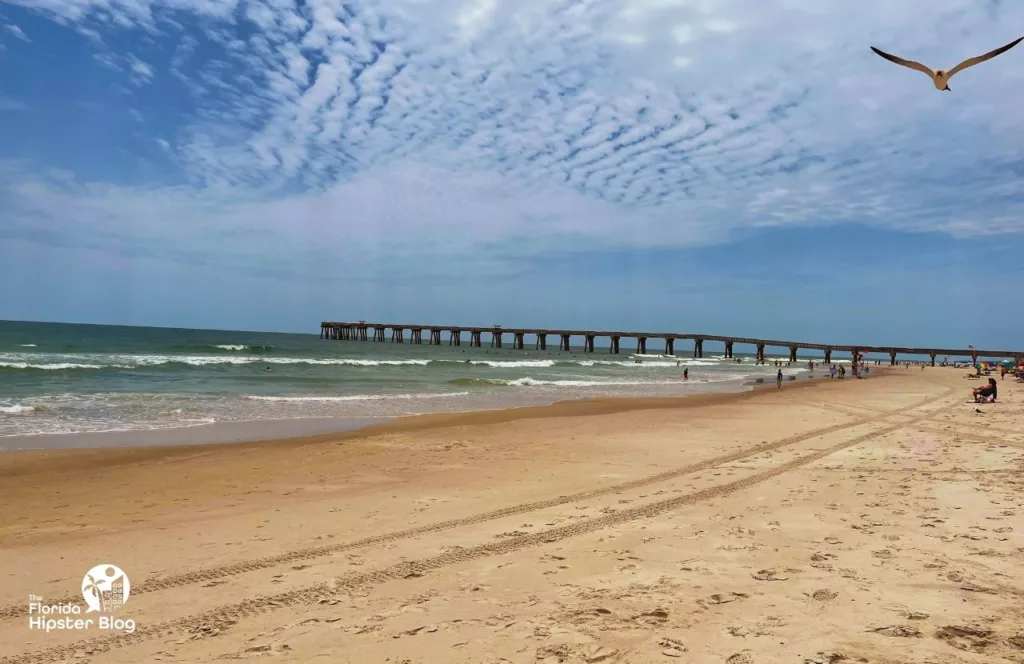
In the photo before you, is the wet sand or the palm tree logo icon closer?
the palm tree logo icon

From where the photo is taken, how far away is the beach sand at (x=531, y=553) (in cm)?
345

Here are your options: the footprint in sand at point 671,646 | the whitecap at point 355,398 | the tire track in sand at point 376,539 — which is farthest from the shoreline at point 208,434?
the footprint in sand at point 671,646

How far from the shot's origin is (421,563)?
15.7 ft

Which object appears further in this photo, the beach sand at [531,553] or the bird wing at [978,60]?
the bird wing at [978,60]

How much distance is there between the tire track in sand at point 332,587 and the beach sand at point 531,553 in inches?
0.9

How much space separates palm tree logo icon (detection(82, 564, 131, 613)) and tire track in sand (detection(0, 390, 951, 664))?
1.88ft

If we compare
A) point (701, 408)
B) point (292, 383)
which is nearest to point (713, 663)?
point (701, 408)

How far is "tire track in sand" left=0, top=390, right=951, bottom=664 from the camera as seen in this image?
11.8 feet

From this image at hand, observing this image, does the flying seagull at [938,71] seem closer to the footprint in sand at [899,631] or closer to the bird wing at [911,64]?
the bird wing at [911,64]

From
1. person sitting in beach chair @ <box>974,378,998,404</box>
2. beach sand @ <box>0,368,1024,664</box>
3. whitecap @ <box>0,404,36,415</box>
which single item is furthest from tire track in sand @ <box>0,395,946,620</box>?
person sitting in beach chair @ <box>974,378,998,404</box>

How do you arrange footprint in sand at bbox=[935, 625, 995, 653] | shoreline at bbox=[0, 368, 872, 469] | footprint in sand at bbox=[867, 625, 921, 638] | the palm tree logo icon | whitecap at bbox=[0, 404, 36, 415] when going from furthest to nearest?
whitecap at bbox=[0, 404, 36, 415], shoreline at bbox=[0, 368, 872, 469], the palm tree logo icon, footprint in sand at bbox=[867, 625, 921, 638], footprint in sand at bbox=[935, 625, 995, 653]

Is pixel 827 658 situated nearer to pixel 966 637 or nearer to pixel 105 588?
pixel 966 637

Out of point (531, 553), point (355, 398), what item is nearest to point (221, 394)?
point (355, 398)

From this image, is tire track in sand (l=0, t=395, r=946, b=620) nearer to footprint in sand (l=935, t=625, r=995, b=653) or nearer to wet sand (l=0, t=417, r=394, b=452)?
footprint in sand (l=935, t=625, r=995, b=653)
